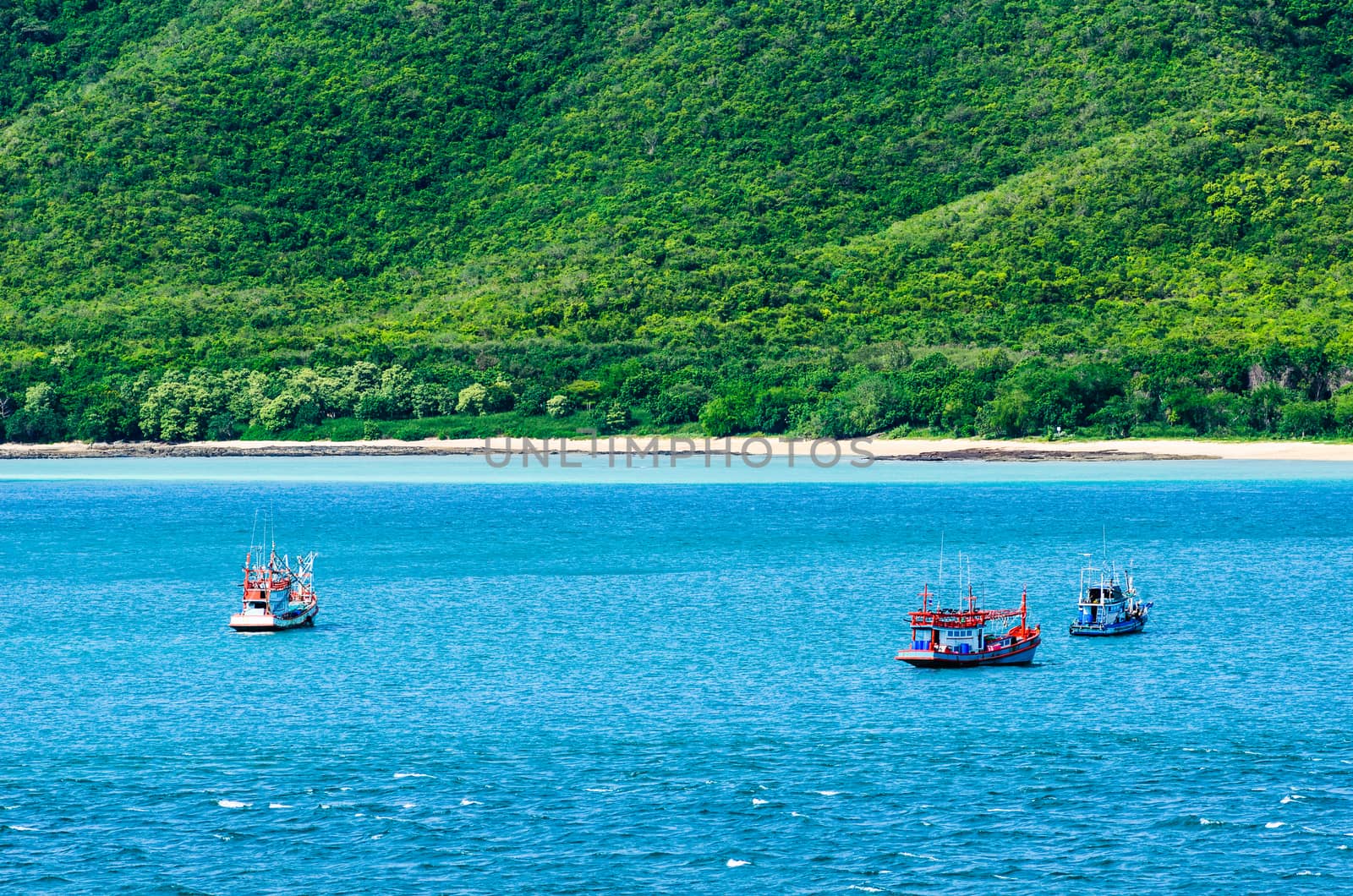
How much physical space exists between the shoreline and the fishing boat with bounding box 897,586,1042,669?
295 feet

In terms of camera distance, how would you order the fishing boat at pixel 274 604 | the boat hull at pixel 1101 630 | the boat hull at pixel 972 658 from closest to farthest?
the boat hull at pixel 972 658 < the boat hull at pixel 1101 630 < the fishing boat at pixel 274 604

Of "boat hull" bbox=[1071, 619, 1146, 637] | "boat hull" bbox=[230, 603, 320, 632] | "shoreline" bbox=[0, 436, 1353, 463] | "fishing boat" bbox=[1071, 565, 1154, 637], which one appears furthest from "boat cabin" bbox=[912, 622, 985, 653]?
"shoreline" bbox=[0, 436, 1353, 463]

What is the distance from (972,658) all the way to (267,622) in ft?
87.3

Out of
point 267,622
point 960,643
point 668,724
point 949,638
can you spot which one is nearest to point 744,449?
point 267,622

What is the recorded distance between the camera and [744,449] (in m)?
165

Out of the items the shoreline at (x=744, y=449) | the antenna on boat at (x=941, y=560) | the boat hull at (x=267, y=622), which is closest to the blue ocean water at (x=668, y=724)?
the antenna on boat at (x=941, y=560)

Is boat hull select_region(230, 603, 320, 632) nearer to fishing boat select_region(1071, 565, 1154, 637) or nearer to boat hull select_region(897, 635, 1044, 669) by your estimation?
boat hull select_region(897, 635, 1044, 669)

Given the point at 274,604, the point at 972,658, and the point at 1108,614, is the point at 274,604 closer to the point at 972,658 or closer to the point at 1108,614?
the point at 972,658

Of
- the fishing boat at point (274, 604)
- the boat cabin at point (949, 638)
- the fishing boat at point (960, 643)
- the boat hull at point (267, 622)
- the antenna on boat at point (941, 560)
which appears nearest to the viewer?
the fishing boat at point (960, 643)

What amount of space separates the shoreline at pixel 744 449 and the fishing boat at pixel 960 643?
89.9m

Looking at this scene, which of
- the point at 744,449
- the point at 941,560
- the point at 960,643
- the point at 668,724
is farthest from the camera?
the point at 744,449

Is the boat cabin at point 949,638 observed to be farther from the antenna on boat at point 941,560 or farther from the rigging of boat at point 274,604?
the rigging of boat at point 274,604

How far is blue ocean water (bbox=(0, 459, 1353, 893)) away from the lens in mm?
34406

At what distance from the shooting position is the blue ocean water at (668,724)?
34.4 metres
